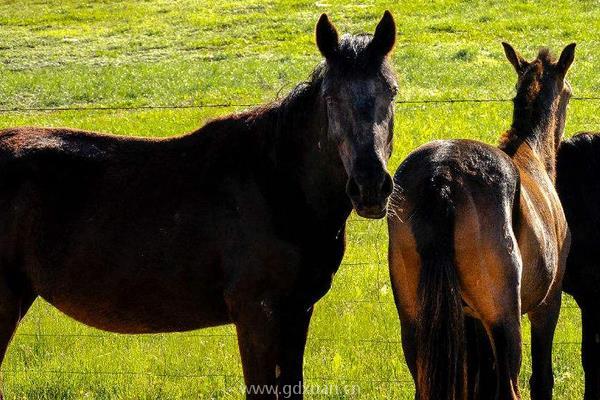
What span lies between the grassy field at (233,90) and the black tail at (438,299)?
175cm

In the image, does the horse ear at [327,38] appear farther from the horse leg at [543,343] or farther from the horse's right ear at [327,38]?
the horse leg at [543,343]

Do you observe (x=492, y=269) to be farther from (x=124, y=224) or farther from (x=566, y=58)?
(x=566, y=58)

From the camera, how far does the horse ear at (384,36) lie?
4340 mm

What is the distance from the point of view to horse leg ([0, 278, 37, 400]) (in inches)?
189

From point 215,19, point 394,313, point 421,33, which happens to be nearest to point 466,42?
point 421,33

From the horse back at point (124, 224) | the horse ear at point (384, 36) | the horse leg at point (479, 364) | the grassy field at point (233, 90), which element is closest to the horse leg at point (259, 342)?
the horse back at point (124, 224)

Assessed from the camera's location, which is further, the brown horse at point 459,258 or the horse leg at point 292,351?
the horse leg at point 292,351

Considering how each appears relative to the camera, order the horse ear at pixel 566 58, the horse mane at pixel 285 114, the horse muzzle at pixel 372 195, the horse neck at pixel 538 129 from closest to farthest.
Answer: the horse muzzle at pixel 372 195 → the horse mane at pixel 285 114 → the horse neck at pixel 538 129 → the horse ear at pixel 566 58

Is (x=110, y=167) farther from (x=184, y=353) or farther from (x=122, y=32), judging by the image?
(x=122, y=32)

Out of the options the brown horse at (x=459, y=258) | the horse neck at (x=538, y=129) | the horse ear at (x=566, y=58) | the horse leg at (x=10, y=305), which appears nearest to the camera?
the brown horse at (x=459, y=258)

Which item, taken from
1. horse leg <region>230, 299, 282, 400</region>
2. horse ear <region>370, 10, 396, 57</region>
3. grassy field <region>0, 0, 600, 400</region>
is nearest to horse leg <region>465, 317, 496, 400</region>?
horse leg <region>230, 299, 282, 400</region>

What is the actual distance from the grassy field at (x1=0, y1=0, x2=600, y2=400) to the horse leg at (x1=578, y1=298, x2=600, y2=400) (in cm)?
25

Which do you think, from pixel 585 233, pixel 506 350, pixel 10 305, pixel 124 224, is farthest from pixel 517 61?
pixel 10 305

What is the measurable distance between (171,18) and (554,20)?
15.4m
